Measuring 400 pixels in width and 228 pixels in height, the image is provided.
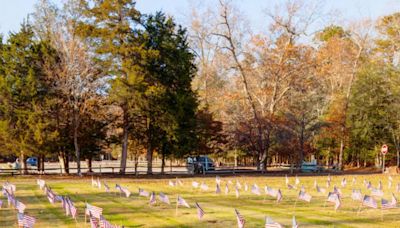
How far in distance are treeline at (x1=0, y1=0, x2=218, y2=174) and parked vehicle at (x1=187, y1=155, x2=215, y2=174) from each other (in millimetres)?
2634

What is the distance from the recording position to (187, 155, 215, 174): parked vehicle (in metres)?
44.6

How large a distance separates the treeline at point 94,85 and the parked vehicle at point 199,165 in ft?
8.64

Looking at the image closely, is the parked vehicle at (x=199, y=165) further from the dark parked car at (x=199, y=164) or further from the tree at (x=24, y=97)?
the tree at (x=24, y=97)

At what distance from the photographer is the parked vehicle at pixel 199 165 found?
146ft

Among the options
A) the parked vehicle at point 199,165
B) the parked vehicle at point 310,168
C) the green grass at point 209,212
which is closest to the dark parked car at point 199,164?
the parked vehicle at point 199,165

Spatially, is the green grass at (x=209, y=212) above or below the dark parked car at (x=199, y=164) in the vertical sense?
below

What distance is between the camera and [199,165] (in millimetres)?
44719

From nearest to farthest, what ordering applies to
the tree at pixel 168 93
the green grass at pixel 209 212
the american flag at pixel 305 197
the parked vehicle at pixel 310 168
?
1. the green grass at pixel 209 212
2. the american flag at pixel 305 197
3. the tree at pixel 168 93
4. the parked vehicle at pixel 310 168

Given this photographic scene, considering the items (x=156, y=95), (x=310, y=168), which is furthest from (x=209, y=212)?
(x=310, y=168)

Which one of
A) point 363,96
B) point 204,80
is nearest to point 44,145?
point 204,80

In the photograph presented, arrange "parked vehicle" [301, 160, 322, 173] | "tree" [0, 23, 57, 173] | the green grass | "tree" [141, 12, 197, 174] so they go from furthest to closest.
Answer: "parked vehicle" [301, 160, 322, 173] → "tree" [141, 12, 197, 174] → "tree" [0, 23, 57, 173] → the green grass

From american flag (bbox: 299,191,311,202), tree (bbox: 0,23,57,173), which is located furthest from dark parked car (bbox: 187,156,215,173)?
american flag (bbox: 299,191,311,202)

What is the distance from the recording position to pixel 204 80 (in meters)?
60.2

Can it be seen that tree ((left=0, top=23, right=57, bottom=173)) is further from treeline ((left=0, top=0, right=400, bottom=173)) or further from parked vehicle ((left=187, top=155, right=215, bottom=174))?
parked vehicle ((left=187, top=155, right=215, bottom=174))
